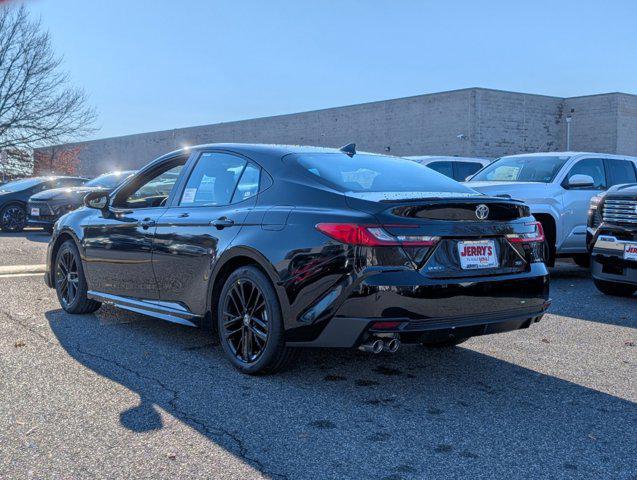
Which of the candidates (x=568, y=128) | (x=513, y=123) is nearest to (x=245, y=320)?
(x=513, y=123)

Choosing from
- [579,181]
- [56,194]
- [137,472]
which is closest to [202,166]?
[137,472]

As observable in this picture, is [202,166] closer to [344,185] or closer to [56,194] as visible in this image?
[344,185]

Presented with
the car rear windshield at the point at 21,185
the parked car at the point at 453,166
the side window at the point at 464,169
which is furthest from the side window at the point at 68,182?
the side window at the point at 464,169

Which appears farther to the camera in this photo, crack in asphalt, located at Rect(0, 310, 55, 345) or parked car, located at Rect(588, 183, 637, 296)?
parked car, located at Rect(588, 183, 637, 296)

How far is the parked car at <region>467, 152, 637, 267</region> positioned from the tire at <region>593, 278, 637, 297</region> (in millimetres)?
1512

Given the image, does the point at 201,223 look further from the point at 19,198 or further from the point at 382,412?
the point at 19,198

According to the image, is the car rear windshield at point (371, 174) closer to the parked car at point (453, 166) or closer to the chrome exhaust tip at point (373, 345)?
the chrome exhaust tip at point (373, 345)

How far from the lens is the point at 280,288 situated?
14.7ft

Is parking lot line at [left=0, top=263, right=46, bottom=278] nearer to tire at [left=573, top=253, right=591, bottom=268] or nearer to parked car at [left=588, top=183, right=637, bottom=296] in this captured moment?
parked car at [left=588, top=183, right=637, bottom=296]

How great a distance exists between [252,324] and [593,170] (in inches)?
300

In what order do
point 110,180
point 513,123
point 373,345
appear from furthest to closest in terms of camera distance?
point 513,123
point 110,180
point 373,345

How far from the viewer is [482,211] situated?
4.51 m

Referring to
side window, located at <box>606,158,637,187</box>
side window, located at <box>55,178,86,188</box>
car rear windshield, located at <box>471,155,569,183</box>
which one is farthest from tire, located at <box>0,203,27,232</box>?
side window, located at <box>606,158,637,187</box>

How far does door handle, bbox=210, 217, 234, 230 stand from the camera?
4.96 m
